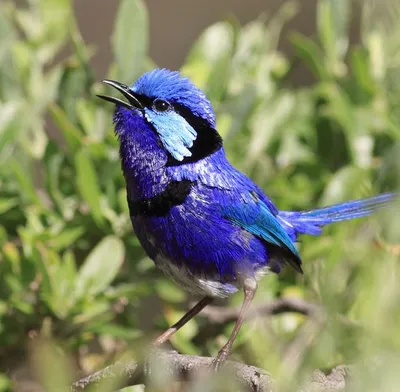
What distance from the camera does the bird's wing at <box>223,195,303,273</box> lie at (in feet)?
7.66

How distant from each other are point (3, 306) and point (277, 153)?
1.00m

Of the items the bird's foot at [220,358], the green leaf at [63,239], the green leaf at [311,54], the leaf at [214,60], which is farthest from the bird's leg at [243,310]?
the green leaf at [311,54]

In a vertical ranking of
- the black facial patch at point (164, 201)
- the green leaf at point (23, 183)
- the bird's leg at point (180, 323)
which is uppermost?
the green leaf at point (23, 183)

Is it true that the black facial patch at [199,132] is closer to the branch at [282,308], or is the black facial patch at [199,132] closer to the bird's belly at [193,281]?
the bird's belly at [193,281]

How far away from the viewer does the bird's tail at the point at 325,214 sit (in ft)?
8.36

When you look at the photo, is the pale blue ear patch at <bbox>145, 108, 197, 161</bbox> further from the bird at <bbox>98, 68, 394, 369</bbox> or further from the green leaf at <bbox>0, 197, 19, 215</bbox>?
the green leaf at <bbox>0, 197, 19, 215</bbox>

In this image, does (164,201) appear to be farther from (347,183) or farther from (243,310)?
(347,183)

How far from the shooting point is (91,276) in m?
2.25

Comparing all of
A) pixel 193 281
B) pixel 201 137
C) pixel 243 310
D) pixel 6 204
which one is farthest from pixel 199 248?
pixel 6 204

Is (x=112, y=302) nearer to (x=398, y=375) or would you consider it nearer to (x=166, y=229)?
(x=166, y=229)

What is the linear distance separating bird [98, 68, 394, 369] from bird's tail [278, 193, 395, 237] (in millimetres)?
203

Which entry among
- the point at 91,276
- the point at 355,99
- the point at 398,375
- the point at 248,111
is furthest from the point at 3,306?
the point at 398,375

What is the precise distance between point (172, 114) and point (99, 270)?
1.55ft

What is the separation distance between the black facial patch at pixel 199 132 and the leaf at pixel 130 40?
27 centimetres
